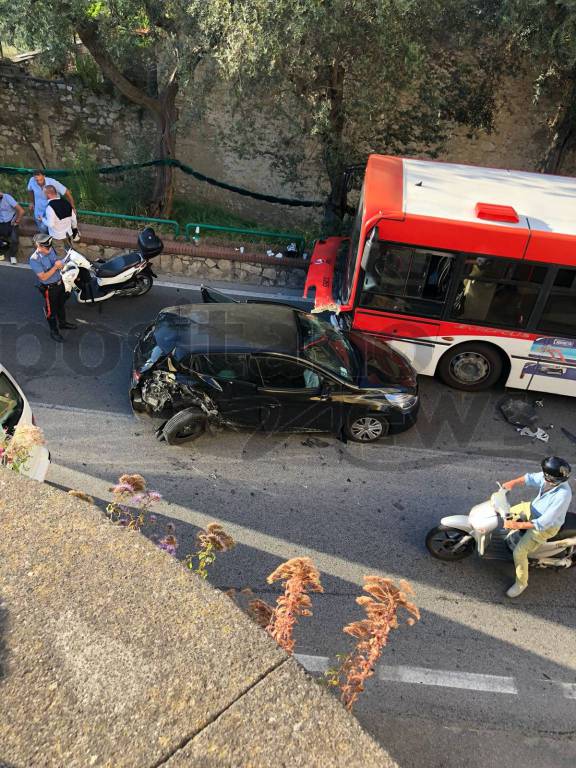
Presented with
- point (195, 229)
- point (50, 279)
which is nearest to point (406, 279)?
point (50, 279)

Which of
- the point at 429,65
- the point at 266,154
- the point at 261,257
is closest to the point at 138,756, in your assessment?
the point at 261,257

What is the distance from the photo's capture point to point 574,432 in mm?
8078

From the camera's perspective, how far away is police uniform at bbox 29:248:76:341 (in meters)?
8.07

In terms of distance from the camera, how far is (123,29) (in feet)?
34.7

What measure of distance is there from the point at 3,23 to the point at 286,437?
9.22m

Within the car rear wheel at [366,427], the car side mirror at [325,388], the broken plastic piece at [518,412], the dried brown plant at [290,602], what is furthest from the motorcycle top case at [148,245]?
the dried brown plant at [290,602]

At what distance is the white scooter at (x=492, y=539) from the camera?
5449 millimetres

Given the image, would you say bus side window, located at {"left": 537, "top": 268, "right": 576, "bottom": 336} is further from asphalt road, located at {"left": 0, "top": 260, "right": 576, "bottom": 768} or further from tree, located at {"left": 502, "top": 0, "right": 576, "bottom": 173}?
tree, located at {"left": 502, "top": 0, "right": 576, "bottom": 173}

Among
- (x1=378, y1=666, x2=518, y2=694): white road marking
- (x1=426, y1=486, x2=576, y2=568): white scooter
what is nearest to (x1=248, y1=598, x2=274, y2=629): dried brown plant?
(x1=378, y1=666, x2=518, y2=694): white road marking

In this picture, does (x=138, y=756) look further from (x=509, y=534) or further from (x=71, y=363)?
(x=71, y=363)

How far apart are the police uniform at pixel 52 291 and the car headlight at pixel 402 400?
5.02 m

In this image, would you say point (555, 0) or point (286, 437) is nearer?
point (286, 437)

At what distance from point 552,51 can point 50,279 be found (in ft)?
31.5

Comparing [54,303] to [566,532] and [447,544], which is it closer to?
[447,544]
